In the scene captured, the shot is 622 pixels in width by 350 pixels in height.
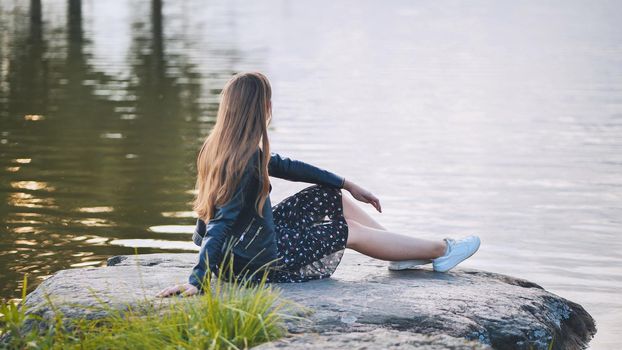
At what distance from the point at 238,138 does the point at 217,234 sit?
526mm

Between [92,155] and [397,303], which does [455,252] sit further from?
[92,155]

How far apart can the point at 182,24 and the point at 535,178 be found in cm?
2955

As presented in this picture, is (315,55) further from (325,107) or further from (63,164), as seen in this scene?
(63,164)

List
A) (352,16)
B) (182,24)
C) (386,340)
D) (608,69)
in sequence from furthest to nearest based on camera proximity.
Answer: (352,16), (182,24), (608,69), (386,340)

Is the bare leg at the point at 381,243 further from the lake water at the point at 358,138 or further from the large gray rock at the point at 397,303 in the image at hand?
the lake water at the point at 358,138

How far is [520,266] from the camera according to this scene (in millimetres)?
8398

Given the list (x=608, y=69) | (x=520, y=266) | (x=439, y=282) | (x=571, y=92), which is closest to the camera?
(x=439, y=282)

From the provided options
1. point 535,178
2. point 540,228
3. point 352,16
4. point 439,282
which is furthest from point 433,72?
point 352,16

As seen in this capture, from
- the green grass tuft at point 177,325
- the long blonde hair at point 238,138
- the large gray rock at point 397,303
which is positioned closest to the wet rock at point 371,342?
the large gray rock at point 397,303

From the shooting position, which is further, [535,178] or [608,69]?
[608,69]

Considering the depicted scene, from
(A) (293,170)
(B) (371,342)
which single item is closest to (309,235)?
(A) (293,170)

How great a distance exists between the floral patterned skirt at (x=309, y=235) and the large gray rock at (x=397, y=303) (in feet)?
0.28

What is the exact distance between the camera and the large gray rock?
210 inches

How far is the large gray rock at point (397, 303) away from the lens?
5.32 metres
